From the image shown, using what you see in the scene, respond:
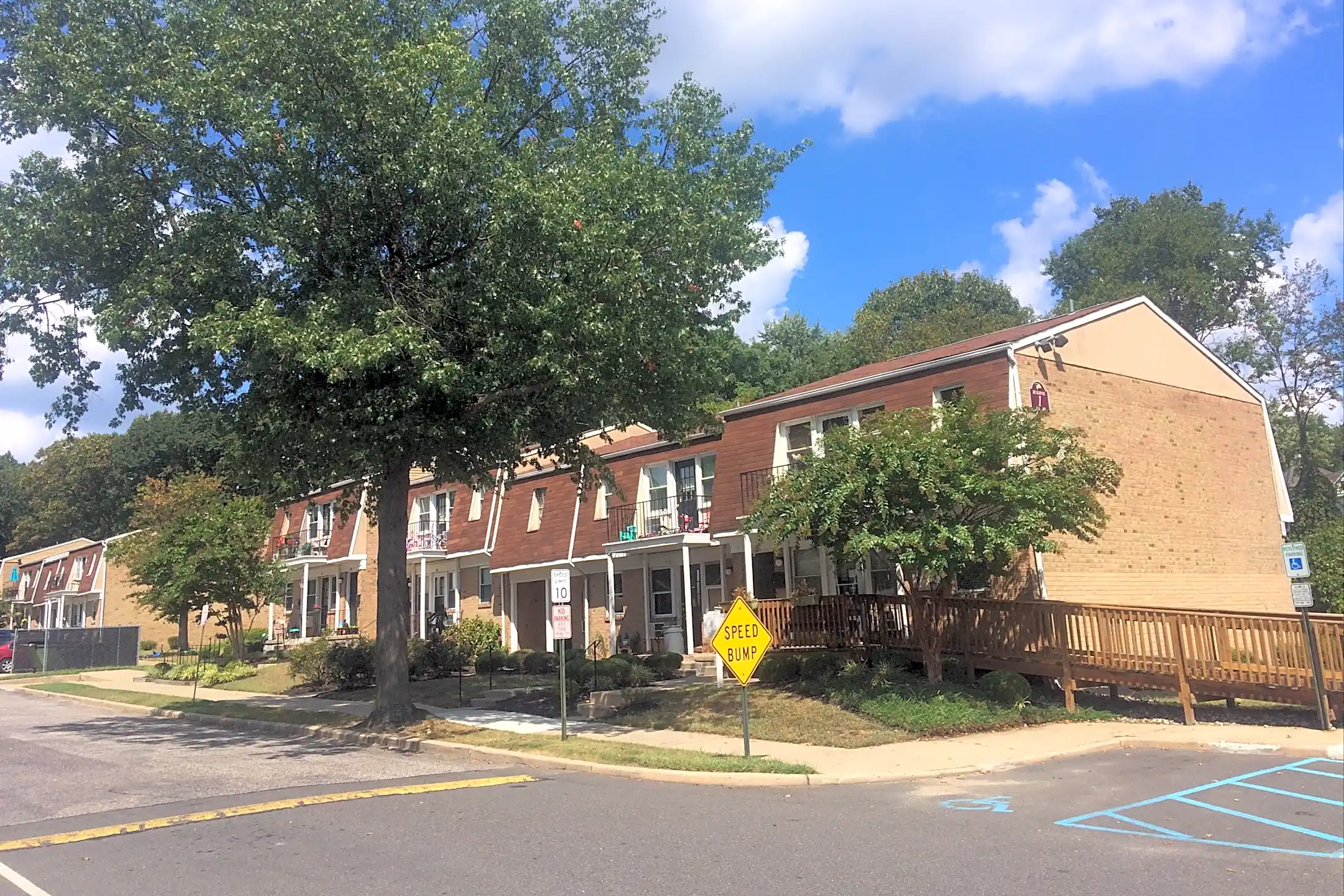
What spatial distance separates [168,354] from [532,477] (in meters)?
15.5

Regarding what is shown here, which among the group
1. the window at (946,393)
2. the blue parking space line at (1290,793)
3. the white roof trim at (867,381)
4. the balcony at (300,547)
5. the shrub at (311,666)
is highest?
the white roof trim at (867,381)

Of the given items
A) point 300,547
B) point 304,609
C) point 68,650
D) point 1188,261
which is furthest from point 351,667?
point 1188,261

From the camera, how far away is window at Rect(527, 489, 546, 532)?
3011cm

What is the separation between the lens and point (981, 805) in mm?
9273

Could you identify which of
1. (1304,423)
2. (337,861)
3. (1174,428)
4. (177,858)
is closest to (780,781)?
(337,861)

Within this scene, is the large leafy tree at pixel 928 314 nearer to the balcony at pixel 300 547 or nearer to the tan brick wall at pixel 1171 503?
the tan brick wall at pixel 1171 503

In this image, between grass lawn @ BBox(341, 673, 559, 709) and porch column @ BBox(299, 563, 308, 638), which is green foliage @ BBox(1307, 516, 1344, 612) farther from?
porch column @ BBox(299, 563, 308, 638)

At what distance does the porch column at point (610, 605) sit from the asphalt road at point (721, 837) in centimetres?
1314

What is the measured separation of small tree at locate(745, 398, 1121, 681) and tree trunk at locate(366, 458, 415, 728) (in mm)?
6328

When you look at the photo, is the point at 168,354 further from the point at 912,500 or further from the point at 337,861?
the point at 912,500

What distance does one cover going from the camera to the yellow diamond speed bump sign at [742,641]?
39.1 ft

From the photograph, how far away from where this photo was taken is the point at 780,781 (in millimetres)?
10703

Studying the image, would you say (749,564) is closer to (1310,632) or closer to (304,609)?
(1310,632)

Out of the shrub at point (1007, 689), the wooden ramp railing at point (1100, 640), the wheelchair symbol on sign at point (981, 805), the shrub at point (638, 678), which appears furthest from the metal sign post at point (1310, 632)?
the shrub at point (638, 678)
